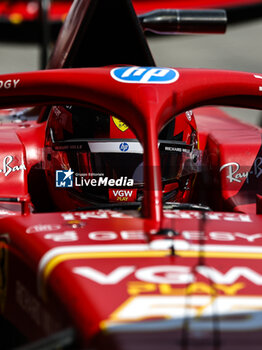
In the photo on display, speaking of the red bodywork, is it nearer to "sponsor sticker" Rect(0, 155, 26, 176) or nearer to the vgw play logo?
"sponsor sticker" Rect(0, 155, 26, 176)

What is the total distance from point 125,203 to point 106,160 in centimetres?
42

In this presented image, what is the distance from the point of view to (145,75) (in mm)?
2283

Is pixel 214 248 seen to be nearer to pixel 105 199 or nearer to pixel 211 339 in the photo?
pixel 211 339

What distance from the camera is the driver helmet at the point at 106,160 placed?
99.6 inches

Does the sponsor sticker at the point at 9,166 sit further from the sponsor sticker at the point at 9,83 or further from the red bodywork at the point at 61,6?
the red bodywork at the point at 61,6

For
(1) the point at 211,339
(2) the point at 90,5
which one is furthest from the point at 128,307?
(2) the point at 90,5

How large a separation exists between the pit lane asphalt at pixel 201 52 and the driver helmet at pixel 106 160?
21.1 ft

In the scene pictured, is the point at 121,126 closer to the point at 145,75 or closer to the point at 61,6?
the point at 145,75

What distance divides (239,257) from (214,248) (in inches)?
Answer: 2.6

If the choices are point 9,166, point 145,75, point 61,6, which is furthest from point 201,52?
point 145,75

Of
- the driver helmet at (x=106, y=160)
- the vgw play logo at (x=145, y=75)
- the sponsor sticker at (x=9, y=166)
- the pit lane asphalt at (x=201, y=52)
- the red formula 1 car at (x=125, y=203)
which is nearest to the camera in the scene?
the red formula 1 car at (x=125, y=203)

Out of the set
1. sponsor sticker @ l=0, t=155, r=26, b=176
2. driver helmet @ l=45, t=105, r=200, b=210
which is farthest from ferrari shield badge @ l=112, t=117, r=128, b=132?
sponsor sticker @ l=0, t=155, r=26, b=176

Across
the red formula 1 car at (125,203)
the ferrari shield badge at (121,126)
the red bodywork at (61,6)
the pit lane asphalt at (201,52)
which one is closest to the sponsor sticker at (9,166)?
the red formula 1 car at (125,203)

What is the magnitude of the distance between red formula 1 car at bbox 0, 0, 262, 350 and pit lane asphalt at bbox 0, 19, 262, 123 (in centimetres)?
570
